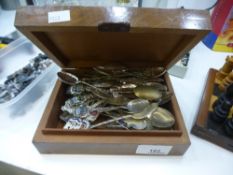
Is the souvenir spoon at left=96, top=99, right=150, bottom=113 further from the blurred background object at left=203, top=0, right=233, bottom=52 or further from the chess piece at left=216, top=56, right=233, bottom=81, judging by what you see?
the blurred background object at left=203, top=0, right=233, bottom=52

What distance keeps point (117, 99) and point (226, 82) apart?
29cm

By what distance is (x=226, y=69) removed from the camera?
526 millimetres

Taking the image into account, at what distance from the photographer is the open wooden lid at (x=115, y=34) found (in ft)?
1.03

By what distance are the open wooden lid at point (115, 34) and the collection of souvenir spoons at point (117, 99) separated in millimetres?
33

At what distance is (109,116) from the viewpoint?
0.44 meters

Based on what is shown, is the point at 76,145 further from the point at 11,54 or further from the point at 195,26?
the point at 11,54

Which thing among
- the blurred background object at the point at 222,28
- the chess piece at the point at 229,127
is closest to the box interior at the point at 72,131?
the chess piece at the point at 229,127

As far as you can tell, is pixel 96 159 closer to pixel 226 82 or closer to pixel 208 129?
pixel 208 129

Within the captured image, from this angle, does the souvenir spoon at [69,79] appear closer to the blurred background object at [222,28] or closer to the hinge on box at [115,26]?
the hinge on box at [115,26]

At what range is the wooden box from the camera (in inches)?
12.4

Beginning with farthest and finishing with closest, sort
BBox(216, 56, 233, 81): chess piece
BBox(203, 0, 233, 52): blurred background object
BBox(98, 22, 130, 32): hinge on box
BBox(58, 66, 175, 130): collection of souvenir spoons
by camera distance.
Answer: BBox(203, 0, 233, 52): blurred background object → BBox(216, 56, 233, 81): chess piece → BBox(58, 66, 175, 130): collection of souvenir spoons → BBox(98, 22, 130, 32): hinge on box

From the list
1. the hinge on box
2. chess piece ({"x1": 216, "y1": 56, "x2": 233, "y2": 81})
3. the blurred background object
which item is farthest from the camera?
the blurred background object

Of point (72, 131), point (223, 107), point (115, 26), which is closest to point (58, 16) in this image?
point (115, 26)

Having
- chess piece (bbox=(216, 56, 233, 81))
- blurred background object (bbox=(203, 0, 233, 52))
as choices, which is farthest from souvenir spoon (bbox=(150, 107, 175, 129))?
blurred background object (bbox=(203, 0, 233, 52))
